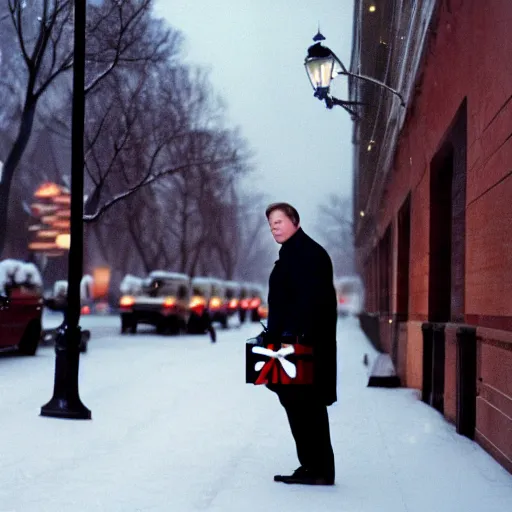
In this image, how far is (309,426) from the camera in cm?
582

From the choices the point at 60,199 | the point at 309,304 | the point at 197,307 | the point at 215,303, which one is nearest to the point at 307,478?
the point at 309,304

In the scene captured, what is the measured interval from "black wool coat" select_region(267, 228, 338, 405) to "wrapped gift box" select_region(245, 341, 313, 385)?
0.19ft

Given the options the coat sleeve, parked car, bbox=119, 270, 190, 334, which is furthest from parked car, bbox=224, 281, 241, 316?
the coat sleeve

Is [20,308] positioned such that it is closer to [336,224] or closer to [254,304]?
[254,304]

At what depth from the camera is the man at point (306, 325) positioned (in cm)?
565

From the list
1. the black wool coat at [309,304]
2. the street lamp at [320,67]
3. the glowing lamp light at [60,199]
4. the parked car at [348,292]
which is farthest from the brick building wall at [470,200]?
the parked car at [348,292]

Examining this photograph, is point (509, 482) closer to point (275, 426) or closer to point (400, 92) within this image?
point (275, 426)

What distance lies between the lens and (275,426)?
8727 mm

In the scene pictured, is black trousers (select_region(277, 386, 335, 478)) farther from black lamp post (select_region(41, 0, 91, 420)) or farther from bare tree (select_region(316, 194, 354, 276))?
bare tree (select_region(316, 194, 354, 276))

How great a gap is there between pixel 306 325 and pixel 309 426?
664 mm

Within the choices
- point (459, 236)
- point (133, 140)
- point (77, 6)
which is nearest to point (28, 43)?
point (133, 140)

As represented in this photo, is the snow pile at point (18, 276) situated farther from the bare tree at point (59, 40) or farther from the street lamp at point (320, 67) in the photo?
the street lamp at point (320, 67)

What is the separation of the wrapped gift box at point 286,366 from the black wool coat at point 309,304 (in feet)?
0.19

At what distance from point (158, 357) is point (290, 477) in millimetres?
12543
